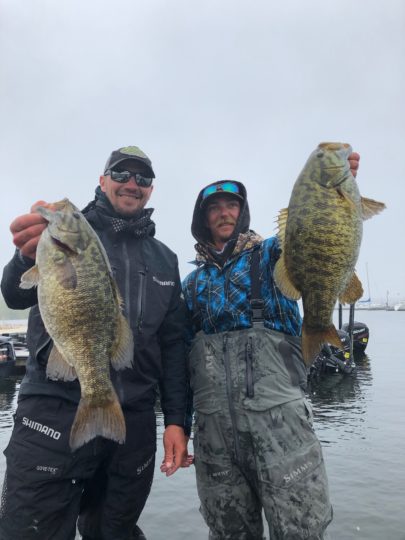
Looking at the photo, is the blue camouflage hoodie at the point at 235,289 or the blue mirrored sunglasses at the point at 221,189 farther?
the blue mirrored sunglasses at the point at 221,189

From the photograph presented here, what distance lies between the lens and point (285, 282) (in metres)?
3.15

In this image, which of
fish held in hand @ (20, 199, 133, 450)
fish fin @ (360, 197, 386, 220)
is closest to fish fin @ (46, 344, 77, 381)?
fish held in hand @ (20, 199, 133, 450)

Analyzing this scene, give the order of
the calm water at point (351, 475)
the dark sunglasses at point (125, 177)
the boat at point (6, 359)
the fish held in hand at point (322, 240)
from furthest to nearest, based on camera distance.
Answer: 1. the boat at point (6, 359)
2. the calm water at point (351, 475)
3. the dark sunglasses at point (125, 177)
4. the fish held in hand at point (322, 240)

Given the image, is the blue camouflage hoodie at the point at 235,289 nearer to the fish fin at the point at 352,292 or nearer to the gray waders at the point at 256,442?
the gray waders at the point at 256,442

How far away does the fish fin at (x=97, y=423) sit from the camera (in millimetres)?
2957

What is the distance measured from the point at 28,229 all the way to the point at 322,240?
75.4 inches

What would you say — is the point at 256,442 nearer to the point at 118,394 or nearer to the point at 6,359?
the point at 118,394

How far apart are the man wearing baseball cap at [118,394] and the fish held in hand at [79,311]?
7.6 inches

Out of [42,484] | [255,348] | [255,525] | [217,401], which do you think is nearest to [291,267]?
[255,348]

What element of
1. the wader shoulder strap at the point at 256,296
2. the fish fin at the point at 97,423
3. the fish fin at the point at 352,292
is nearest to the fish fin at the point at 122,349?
the fish fin at the point at 97,423

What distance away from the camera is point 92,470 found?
3395 millimetres

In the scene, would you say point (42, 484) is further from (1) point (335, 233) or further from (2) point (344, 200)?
(2) point (344, 200)

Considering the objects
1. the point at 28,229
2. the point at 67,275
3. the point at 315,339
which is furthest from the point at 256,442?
the point at 28,229

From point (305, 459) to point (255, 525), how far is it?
73 cm
